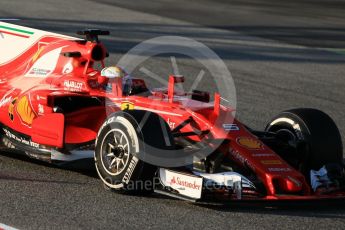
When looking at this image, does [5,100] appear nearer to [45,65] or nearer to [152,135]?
[45,65]

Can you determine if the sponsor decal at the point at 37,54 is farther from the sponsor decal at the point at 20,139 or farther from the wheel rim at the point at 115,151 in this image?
the wheel rim at the point at 115,151

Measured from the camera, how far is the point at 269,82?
14711 millimetres

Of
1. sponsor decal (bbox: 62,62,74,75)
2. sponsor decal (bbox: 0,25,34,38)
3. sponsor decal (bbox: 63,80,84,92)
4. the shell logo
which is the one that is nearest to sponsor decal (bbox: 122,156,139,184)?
sponsor decal (bbox: 63,80,84,92)

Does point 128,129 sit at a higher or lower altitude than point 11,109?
higher

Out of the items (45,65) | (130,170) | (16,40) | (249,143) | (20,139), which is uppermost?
(16,40)

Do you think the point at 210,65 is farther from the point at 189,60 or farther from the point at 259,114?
the point at 259,114

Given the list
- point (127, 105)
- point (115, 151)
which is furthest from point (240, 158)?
point (127, 105)

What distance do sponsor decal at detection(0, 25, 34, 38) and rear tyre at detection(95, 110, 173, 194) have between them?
2.33 metres

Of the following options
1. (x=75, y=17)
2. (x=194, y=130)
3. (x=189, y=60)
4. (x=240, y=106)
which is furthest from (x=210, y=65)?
(x=194, y=130)

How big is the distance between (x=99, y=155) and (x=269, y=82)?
7261mm

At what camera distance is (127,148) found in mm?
7668

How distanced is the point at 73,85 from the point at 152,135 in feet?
5.05

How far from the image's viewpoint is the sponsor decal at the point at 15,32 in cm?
977

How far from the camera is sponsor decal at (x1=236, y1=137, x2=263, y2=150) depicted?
7.80m
